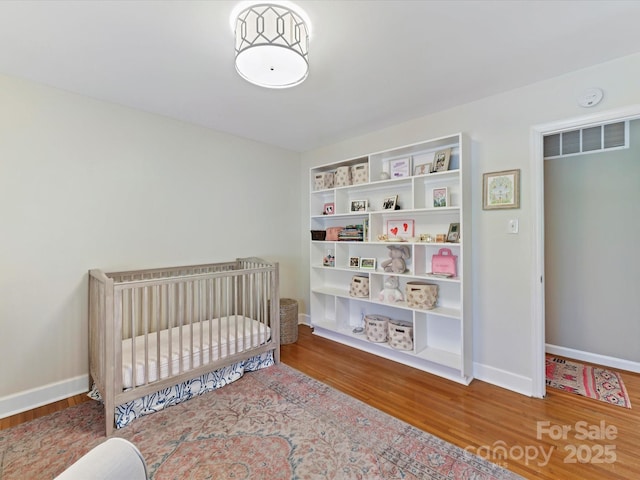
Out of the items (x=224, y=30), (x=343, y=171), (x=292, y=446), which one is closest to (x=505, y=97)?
(x=343, y=171)

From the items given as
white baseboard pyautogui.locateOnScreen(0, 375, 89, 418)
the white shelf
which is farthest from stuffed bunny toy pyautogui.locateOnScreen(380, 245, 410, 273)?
white baseboard pyautogui.locateOnScreen(0, 375, 89, 418)

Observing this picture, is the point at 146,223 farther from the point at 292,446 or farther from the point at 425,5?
the point at 425,5

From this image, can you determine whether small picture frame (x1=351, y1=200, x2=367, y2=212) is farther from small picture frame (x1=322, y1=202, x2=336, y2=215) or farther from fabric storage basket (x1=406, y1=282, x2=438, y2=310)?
fabric storage basket (x1=406, y1=282, x2=438, y2=310)

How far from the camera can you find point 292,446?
1727 millimetres

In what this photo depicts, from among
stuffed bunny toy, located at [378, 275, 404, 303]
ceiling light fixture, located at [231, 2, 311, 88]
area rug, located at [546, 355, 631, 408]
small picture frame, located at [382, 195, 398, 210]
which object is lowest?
area rug, located at [546, 355, 631, 408]

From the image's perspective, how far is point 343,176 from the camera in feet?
10.9

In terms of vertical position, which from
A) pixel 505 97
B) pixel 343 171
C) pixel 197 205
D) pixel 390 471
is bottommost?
pixel 390 471

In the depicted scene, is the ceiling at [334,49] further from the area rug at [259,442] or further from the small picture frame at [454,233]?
the area rug at [259,442]

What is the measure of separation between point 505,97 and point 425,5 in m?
1.32

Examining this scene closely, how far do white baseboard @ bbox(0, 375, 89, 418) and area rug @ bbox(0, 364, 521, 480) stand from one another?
0.24 metres

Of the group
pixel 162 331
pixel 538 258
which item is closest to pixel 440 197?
pixel 538 258

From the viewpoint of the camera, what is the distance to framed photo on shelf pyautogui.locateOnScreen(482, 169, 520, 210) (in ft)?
7.55

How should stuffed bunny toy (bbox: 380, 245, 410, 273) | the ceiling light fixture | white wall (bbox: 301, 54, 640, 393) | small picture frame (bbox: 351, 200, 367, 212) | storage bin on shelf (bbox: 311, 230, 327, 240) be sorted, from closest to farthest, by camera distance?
the ceiling light fixture < white wall (bbox: 301, 54, 640, 393) < stuffed bunny toy (bbox: 380, 245, 410, 273) < small picture frame (bbox: 351, 200, 367, 212) < storage bin on shelf (bbox: 311, 230, 327, 240)

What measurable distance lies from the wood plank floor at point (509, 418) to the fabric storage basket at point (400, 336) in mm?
189
